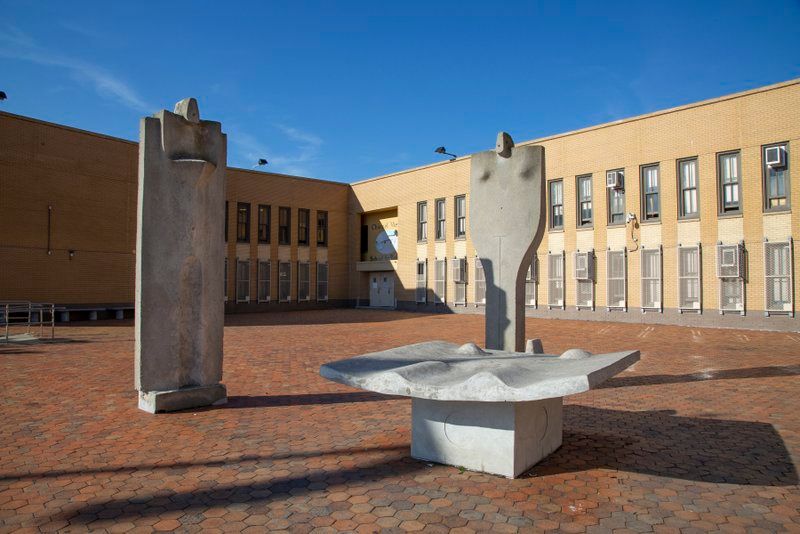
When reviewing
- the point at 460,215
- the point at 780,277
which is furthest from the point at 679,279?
the point at 460,215

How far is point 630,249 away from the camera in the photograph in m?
21.5

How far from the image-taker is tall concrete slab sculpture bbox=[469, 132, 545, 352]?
27.8ft

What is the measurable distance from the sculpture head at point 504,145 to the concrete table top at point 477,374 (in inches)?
150

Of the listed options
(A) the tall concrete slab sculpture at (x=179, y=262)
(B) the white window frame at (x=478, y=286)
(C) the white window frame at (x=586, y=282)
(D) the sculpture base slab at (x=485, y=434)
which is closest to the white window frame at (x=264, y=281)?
(B) the white window frame at (x=478, y=286)

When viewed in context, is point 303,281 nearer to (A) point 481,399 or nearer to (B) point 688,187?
(B) point 688,187

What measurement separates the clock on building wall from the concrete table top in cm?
2615

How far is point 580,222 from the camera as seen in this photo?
76.5 feet

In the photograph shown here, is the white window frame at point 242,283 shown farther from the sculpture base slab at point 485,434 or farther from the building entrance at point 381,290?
the sculpture base slab at point 485,434

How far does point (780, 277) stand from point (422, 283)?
1612 cm

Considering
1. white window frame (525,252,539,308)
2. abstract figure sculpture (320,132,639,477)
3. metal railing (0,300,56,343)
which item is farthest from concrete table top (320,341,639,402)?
white window frame (525,252,539,308)

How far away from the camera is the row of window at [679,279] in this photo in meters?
17.8

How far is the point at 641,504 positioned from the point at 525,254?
16.0 ft

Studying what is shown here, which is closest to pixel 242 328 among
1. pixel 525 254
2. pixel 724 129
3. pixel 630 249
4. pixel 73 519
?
pixel 525 254

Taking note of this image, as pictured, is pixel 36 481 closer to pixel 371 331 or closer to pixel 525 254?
pixel 525 254
